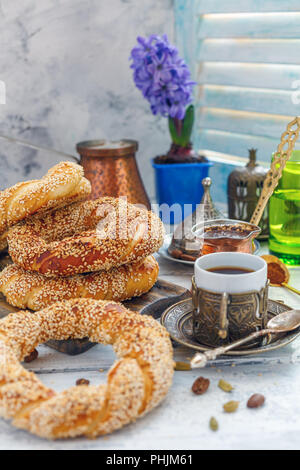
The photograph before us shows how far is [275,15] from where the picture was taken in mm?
1597

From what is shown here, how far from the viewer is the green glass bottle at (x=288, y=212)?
136 centimetres

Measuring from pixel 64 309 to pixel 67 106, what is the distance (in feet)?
3.40

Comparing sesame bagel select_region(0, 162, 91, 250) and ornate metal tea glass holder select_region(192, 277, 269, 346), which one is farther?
sesame bagel select_region(0, 162, 91, 250)

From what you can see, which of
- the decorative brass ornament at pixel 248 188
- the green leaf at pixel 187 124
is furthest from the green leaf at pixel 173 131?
the decorative brass ornament at pixel 248 188

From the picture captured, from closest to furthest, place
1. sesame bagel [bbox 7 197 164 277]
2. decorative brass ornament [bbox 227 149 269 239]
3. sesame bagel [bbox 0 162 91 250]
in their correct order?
sesame bagel [bbox 7 197 164 277]
sesame bagel [bbox 0 162 91 250]
decorative brass ornament [bbox 227 149 269 239]

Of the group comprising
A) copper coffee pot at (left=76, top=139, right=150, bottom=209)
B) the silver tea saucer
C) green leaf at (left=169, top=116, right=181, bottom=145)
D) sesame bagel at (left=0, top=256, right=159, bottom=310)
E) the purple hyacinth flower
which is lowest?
the silver tea saucer

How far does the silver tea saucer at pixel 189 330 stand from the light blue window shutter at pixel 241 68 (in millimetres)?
840

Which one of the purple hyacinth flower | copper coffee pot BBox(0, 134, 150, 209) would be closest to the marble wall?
copper coffee pot BBox(0, 134, 150, 209)

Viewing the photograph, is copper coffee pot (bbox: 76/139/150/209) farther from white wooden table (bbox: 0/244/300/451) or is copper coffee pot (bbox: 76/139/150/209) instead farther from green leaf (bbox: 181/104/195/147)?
white wooden table (bbox: 0/244/300/451)

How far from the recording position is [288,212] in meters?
1.37

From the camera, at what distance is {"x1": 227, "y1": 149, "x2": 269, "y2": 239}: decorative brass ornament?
4.96 feet

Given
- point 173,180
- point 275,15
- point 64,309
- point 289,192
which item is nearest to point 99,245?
point 64,309

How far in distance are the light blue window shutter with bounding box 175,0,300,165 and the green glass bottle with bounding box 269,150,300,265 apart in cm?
33
